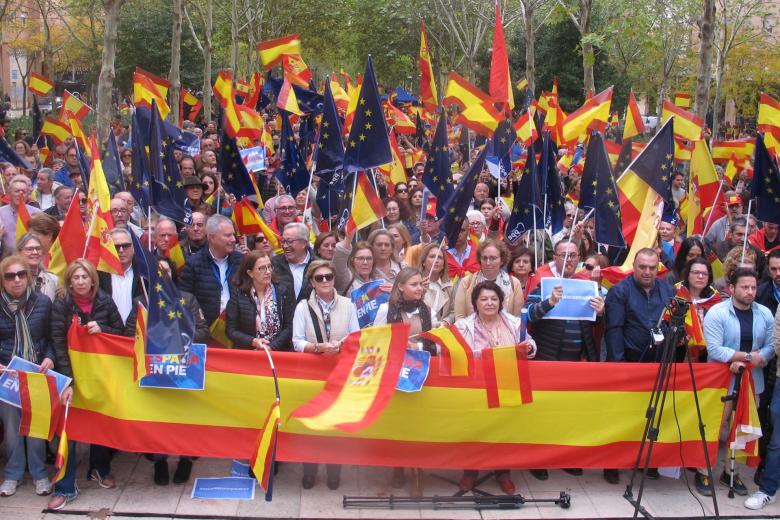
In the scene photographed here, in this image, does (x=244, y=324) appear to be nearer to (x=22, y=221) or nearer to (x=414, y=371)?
(x=414, y=371)

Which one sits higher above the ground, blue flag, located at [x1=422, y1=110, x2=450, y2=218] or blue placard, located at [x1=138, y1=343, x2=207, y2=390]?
blue flag, located at [x1=422, y1=110, x2=450, y2=218]

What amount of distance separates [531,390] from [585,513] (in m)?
0.94

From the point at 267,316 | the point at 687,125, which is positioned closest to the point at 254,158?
the point at 267,316

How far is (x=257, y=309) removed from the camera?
6.49 meters

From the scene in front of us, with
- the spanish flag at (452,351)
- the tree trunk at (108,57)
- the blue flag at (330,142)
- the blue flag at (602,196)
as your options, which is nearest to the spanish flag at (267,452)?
the spanish flag at (452,351)

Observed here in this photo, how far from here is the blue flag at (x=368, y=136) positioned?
831 centimetres

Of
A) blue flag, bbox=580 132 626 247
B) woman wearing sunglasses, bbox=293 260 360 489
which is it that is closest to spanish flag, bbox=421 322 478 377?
woman wearing sunglasses, bbox=293 260 360 489

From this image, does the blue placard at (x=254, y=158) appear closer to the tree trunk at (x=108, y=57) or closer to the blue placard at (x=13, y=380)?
the tree trunk at (x=108, y=57)

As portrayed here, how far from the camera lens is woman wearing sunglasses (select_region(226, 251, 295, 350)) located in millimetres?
6434

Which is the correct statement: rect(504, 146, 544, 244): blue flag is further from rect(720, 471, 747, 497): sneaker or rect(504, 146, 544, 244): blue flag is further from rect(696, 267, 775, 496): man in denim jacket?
rect(720, 471, 747, 497): sneaker

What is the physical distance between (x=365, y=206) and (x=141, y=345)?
288 cm

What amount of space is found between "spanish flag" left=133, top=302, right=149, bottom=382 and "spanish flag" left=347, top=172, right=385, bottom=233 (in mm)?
2548

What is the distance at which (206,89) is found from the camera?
28.3 m

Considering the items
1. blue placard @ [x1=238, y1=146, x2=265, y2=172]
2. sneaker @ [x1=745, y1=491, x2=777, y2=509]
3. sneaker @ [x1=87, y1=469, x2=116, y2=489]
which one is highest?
blue placard @ [x1=238, y1=146, x2=265, y2=172]
